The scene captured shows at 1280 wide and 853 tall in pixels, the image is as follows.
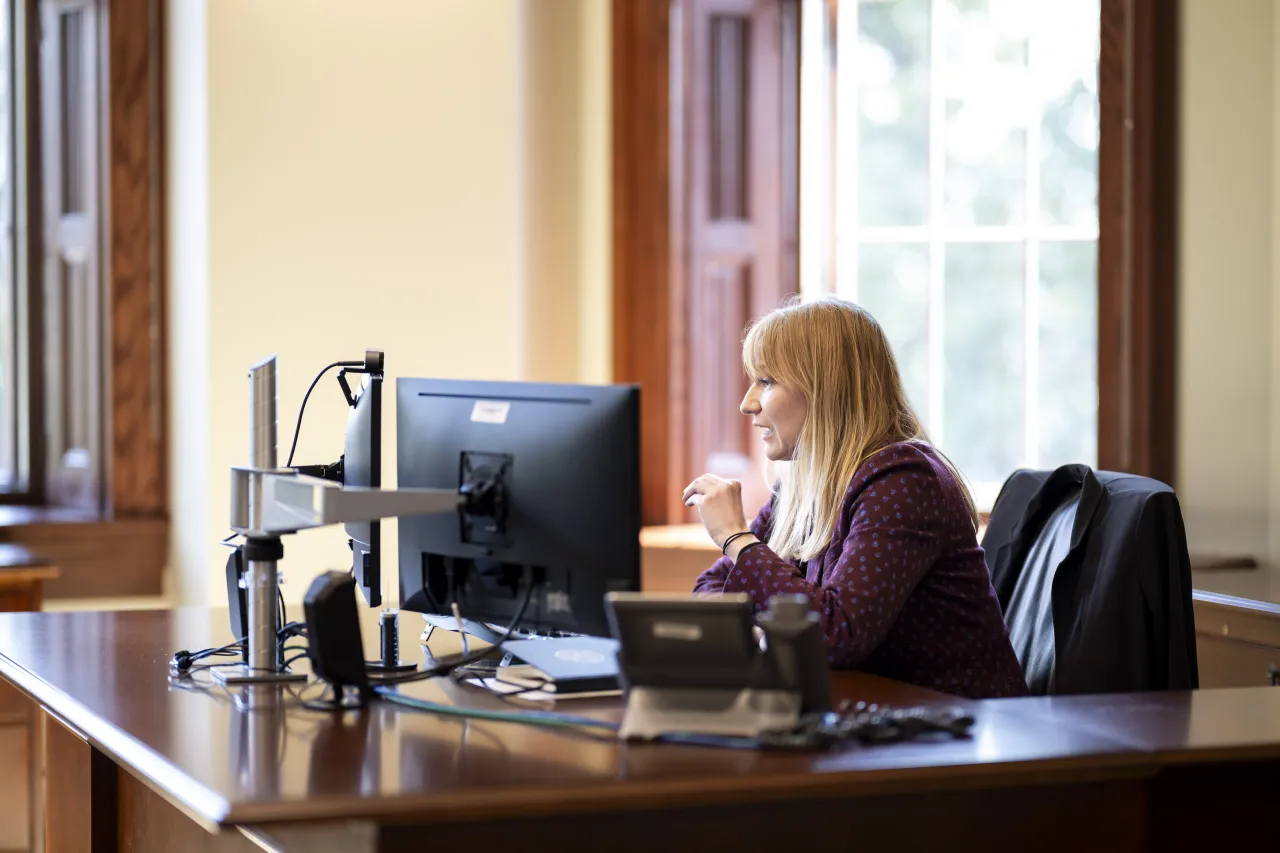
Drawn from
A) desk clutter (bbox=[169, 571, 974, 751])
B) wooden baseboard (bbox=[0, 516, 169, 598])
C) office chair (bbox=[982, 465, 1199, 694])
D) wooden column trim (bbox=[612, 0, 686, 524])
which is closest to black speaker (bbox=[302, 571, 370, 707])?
desk clutter (bbox=[169, 571, 974, 751])

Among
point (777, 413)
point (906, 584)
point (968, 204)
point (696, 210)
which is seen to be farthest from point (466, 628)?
point (968, 204)

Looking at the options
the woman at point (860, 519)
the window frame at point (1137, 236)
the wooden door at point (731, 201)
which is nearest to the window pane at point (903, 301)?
the wooden door at point (731, 201)

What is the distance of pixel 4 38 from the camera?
12.3ft

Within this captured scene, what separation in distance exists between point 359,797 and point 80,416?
9.25 ft

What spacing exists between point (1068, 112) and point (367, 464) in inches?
90.3

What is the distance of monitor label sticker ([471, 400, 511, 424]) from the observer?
181 cm

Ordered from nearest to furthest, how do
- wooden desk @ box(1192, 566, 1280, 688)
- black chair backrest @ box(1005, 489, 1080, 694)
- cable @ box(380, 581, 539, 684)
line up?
1. cable @ box(380, 581, 539, 684)
2. black chair backrest @ box(1005, 489, 1080, 694)
3. wooden desk @ box(1192, 566, 1280, 688)

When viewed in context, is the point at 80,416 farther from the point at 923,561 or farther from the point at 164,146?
the point at 923,561

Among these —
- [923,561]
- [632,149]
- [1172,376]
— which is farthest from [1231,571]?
[632,149]

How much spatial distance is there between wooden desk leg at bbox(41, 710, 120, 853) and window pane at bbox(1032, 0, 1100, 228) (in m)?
2.54

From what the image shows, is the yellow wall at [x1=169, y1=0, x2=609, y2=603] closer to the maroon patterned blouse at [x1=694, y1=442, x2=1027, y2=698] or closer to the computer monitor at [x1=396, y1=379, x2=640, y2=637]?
the computer monitor at [x1=396, y1=379, x2=640, y2=637]

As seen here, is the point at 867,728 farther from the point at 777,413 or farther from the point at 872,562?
the point at 777,413

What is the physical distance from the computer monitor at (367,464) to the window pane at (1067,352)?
209 centimetres

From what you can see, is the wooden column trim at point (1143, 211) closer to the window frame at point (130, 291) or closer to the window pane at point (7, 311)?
the window frame at point (130, 291)
